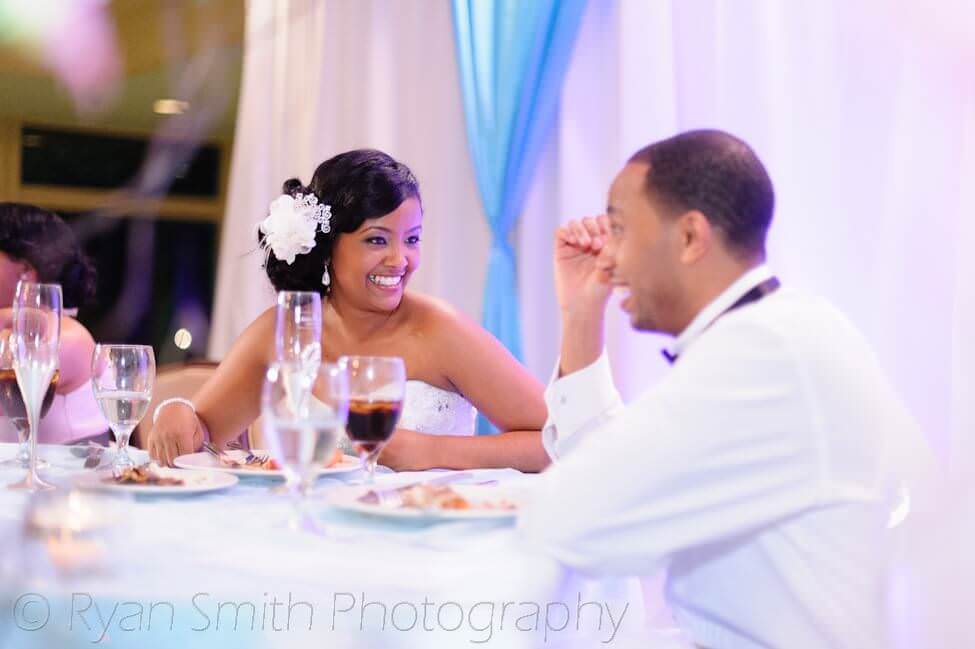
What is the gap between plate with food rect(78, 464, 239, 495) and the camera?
1.65 metres

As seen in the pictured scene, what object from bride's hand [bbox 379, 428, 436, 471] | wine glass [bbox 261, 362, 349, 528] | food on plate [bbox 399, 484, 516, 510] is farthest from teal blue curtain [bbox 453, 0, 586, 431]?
wine glass [bbox 261, 362, 349, 528]

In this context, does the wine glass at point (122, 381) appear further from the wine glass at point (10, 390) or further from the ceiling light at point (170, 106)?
the ceiling light at point (170, 106)

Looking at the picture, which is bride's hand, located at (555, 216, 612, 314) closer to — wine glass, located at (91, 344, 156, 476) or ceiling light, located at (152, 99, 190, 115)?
wine glass, located at (91, 344, 156, 476)

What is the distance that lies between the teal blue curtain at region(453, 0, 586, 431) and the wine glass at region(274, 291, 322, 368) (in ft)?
8.22

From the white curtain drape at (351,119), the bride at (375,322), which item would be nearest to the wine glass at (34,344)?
the bride at (375,322)

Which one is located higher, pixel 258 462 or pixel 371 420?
pixel 371 420

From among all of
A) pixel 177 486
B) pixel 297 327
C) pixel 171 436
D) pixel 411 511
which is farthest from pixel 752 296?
pixel 171 436

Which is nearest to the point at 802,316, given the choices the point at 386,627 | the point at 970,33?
the point at 386,627

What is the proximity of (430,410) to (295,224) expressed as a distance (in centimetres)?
58

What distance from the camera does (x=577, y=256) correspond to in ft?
6.85

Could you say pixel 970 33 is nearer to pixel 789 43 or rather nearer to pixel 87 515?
pixel 789 43

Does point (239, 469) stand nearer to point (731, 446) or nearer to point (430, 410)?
point (731, 446)

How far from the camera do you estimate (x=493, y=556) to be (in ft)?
4.45

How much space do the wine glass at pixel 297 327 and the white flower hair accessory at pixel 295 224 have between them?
914 mm
